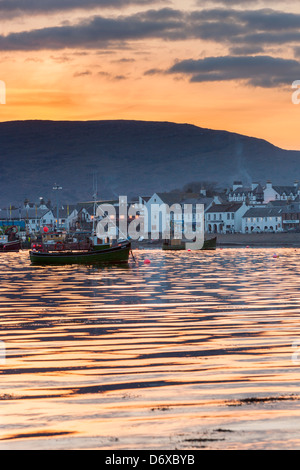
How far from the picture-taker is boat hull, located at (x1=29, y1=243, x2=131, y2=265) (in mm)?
85188

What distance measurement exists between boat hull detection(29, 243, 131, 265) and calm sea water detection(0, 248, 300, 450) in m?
49.9

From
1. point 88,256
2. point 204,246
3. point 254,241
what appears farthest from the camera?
point 254,241

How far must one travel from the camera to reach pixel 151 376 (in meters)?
17.1

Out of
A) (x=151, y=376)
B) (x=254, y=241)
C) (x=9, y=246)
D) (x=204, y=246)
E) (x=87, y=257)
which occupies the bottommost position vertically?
(x=254, y=241)

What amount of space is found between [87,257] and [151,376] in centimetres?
6852

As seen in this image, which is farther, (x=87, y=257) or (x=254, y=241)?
(x=254, y=241)

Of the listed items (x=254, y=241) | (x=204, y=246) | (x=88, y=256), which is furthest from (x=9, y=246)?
(x=88, y=256)

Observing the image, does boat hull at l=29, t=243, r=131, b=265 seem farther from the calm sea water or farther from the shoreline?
the shoreline

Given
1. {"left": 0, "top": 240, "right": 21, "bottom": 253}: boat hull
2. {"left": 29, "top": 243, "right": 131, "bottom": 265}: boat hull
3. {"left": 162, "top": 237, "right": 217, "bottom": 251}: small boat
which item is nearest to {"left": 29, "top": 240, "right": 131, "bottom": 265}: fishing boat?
{"left": 29, "top": 243, "right": 131, "bottom": 265}: boat hull

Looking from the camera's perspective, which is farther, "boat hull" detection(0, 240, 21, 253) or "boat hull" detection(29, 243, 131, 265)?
"boat hull" detection(0, 240, 21, 253)

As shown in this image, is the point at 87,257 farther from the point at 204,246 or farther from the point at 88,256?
the point at 204,246
